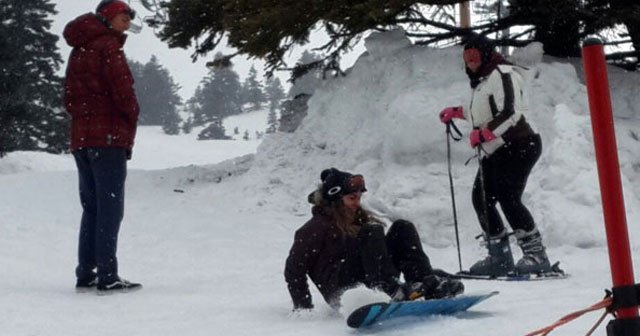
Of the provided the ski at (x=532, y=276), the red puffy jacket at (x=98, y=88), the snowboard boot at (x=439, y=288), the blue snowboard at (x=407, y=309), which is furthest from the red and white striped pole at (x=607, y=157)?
the red puffy jacket at (x=98, y=88)

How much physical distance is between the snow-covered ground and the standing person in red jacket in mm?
424

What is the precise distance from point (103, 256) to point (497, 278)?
9.47ft

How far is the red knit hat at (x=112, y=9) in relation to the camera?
5.44 m

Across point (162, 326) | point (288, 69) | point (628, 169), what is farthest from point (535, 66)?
point (162, 326)

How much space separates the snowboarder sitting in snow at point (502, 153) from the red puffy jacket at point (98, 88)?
2.60 metres

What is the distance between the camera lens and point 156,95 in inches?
3469

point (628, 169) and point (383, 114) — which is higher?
point (383, 114)

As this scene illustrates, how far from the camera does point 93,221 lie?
5574 mm

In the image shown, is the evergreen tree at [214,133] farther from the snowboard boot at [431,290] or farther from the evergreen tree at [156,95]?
the snowboard boot at [431,290]

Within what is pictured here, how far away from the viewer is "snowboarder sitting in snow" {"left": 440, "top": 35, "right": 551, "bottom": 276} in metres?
5.66

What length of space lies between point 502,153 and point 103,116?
2.97m

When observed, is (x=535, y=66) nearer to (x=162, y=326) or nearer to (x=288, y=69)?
(x=288, y=69)

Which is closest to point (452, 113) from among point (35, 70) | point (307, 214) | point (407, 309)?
point (407, 309)

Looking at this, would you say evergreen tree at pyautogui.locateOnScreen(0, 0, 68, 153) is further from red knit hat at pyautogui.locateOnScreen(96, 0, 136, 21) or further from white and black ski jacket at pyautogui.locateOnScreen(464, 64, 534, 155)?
white and black ski jacket at pyautogui.locateOnScreen(464, 64, 534, 155)
